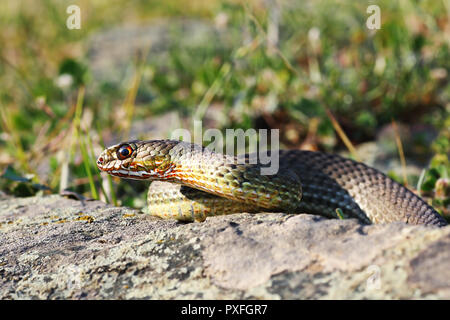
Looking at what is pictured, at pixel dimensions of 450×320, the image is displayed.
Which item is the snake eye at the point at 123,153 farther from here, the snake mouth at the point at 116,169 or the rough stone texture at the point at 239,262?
the rough stone texture at the point at 239,262

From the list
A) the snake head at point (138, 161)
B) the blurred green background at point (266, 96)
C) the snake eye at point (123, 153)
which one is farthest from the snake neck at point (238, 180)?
the blurred green background at point (266, 96)

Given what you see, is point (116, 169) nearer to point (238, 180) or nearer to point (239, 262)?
point (238, 180)

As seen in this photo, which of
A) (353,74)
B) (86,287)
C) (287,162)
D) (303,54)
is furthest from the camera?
(303,54)

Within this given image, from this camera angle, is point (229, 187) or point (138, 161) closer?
point (229, 187)

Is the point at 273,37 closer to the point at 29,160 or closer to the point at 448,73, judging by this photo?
the point at 448,73

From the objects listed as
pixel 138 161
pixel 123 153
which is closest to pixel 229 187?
pixel 138 161

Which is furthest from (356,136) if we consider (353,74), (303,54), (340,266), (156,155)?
(340,266)
